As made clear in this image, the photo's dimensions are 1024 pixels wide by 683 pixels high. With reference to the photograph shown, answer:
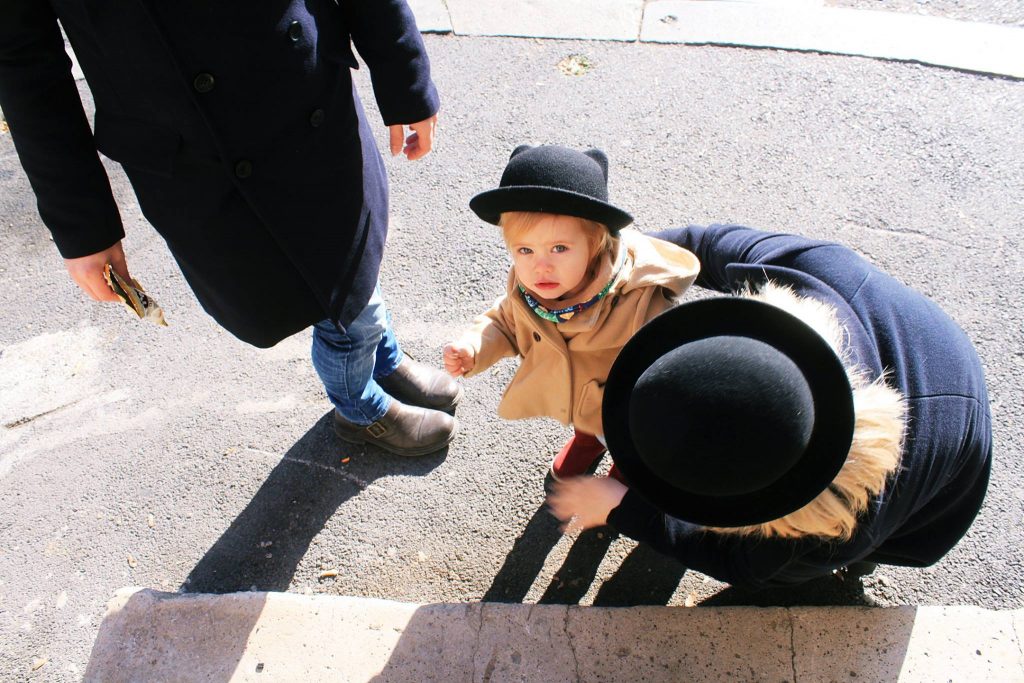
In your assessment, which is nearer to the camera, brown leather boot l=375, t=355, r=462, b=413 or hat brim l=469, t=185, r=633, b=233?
hat brim l=469, t=185, r=633, b=233

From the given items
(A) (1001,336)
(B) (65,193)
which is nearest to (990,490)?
(A) (1001,336)

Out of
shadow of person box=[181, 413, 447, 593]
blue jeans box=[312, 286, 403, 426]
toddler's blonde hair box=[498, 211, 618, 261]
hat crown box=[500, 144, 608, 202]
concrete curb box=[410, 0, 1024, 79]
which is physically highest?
hat crown box=[500, 144, 608, 202]

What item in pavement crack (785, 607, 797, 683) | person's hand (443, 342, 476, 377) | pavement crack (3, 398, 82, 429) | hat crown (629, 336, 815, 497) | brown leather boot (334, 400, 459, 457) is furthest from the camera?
pavement crack (3, 398, 82, 429)

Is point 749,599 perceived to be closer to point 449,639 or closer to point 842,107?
point 449,639

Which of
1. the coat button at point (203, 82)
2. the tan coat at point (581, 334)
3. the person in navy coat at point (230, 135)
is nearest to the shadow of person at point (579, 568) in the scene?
the tan coat at point (581, 334)

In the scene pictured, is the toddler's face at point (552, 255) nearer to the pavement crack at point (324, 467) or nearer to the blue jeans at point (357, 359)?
the blue jeans at point (357, 359)

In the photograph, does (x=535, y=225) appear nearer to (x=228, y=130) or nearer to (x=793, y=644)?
(x=228, y=130)

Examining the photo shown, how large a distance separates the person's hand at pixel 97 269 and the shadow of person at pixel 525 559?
1403 millimetres

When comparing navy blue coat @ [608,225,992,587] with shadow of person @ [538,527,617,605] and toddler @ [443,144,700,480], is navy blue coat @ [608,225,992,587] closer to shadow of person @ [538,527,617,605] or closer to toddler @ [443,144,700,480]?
toddler @ [443,144,700,480]

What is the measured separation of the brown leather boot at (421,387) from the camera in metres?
2.69

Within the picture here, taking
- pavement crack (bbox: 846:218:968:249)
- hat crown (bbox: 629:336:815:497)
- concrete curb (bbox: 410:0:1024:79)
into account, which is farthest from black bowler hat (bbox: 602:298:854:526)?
concrete curb (bbox: 410:0:1024:79)

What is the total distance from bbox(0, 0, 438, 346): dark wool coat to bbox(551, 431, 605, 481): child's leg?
89cm

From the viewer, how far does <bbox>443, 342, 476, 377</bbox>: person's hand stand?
1980 millimetres

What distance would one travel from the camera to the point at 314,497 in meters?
2.59
